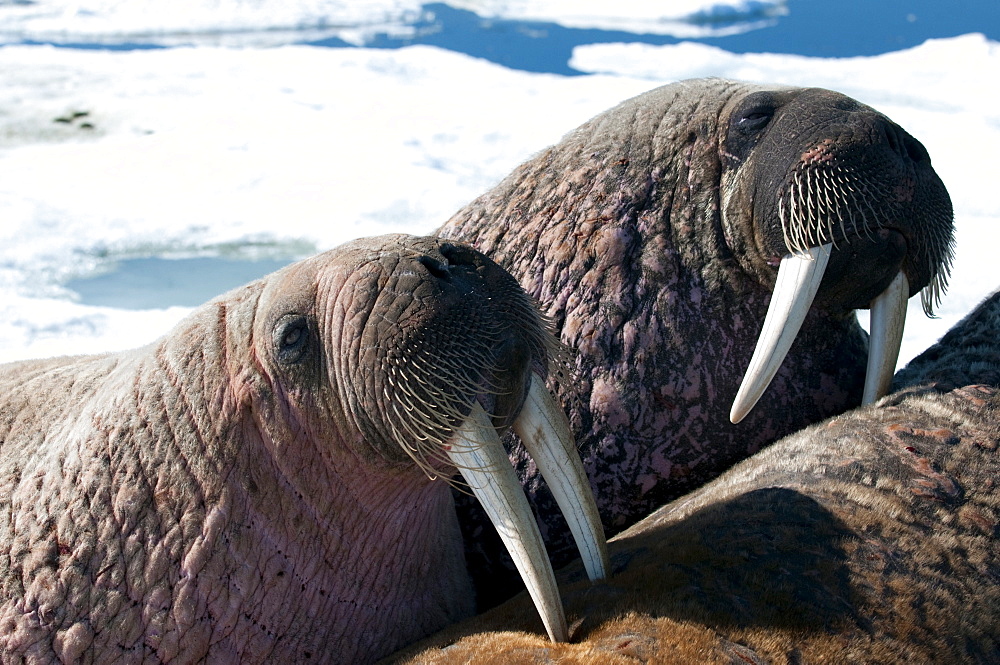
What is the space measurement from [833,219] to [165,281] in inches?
222

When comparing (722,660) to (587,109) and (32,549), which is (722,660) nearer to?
(32,549)

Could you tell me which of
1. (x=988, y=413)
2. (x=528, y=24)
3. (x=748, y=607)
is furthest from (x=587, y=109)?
(x=748, y=607)

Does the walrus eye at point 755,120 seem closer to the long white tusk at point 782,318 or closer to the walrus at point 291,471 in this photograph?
the long white tusk at point 782,318

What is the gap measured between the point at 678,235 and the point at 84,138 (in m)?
8.68

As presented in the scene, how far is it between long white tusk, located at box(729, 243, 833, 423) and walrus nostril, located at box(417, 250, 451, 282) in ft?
4.04

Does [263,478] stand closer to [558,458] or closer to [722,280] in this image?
[558,458]

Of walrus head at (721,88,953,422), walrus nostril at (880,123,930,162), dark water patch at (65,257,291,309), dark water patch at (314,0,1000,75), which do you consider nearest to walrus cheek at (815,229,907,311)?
walrus head at (721,88,953,422)

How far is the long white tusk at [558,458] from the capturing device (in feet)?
9.79

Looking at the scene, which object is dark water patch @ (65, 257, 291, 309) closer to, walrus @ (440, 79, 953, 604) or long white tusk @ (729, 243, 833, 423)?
walrus @ (440, 79, 953, 604)

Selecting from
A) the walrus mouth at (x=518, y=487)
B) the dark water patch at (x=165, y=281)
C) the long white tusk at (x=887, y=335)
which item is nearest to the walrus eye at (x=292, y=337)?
the walrus mouth at (x=518, y=487)

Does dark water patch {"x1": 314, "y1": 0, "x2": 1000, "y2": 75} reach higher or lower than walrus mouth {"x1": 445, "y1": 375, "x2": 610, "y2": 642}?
lower

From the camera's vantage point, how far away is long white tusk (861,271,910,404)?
12.4 ft

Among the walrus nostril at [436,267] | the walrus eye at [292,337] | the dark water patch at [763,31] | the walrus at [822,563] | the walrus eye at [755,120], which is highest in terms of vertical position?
the walrus eye at [755,120]

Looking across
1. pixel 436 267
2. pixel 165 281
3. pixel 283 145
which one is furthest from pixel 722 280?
pixel 283 145
